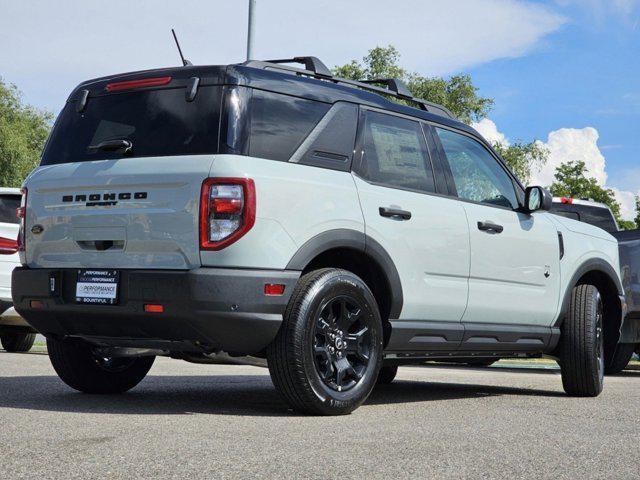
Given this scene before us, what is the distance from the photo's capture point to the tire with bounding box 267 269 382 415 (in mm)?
5895

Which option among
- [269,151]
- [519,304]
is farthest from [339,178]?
[519,304]

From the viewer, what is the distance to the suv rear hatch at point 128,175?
230 inches

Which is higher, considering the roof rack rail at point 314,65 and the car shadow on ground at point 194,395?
the roof rack rail at point 314,65

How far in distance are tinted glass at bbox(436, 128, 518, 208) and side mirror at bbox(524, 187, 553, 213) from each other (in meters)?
0.09

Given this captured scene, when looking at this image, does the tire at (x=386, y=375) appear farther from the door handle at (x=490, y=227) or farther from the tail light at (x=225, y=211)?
the tail light at (x=225, y=211)

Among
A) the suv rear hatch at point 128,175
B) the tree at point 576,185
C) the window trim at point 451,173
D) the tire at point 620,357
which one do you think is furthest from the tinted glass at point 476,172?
the tree at point 576,185

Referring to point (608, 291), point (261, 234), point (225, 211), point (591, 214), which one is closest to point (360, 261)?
point (261, 234)

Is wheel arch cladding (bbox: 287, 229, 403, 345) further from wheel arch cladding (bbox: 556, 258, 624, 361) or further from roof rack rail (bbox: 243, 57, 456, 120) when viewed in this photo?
wheel arch cladding (bbox: 556, 258, 624, 361)

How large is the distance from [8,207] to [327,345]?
691 cm

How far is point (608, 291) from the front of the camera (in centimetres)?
909

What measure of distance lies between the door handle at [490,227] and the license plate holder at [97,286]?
262 cm

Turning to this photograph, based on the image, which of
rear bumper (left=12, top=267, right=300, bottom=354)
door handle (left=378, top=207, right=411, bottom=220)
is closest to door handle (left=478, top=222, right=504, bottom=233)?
door handle (left=378, top=207, right=411, bottom=220)

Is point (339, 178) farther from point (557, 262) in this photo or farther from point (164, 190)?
point (557, 262)

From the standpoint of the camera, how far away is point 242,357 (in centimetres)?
621
